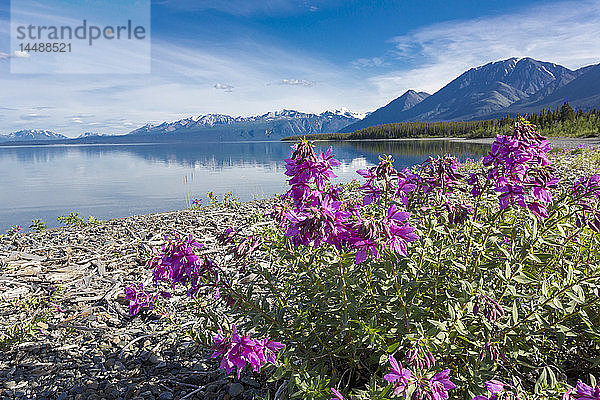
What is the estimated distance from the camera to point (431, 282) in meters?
2.64

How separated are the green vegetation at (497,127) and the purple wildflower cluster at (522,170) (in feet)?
129

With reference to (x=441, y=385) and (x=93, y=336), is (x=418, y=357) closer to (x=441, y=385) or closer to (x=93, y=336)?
(x=441, y=385)

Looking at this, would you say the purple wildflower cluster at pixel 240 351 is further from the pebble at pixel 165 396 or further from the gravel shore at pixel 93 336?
the pebble at pixel 165 396

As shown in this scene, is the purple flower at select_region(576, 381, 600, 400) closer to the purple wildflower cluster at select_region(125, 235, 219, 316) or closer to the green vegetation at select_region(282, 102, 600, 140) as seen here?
the purple wildflower cluster at select_region(125, 235, 219, 316)

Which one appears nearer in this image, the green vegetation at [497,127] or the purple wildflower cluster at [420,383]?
the purple wildflower cluster at [420,383]

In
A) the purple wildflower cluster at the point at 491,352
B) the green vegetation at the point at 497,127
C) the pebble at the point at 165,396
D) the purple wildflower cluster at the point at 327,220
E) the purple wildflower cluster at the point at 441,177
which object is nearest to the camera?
the purple wildflower cluster at the point at 327,220

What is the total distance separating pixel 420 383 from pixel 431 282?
0.96 meters

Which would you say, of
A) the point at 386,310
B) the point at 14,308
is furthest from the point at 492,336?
the point at 14,308

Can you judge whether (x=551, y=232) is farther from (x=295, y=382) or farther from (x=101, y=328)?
(x=101, y=328)

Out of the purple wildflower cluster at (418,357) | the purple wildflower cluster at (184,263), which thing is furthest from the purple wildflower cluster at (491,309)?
the purple wildflower cluster at (184,263)

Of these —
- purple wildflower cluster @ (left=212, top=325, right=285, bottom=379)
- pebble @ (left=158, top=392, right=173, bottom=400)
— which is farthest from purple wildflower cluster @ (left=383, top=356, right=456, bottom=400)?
pebble @ (left=158, top=392, right=173, bottom=400)

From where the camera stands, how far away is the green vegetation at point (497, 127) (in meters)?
64.0

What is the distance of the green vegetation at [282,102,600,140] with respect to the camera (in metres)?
64.0

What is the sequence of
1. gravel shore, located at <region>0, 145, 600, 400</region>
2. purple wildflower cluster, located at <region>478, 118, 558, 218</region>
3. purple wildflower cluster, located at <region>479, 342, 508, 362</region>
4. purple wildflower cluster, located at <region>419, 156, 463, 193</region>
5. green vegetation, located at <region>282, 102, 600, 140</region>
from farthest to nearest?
green vegetation, located at <region>282, 102, 600, 140</region>, gravel shore, located at <region>0, 145, 600, 400</region>, purple wildflower cluster, located at <region>419, 156, 463, 193</region>, purple wildflower cluster, located at <region>478, 118, 558, 218</region>, purple wildflower cluster, located at <region>479, 342, 508, 362</region>
